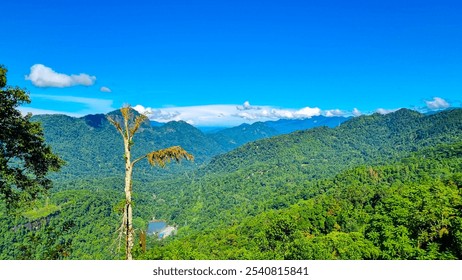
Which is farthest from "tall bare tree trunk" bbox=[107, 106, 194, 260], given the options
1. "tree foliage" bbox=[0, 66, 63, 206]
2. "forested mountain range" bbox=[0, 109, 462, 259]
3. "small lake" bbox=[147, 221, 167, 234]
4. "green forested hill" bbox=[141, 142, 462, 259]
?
"small lake" bbox=[147, 221, 167, 234]

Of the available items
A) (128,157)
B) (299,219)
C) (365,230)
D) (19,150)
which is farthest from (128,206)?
(299,219)

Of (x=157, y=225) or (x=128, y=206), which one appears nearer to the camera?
(x=128, y=206)

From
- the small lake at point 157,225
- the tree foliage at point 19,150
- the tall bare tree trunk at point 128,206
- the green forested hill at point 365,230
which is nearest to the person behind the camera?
the tall bare tree trunk at point 128,206

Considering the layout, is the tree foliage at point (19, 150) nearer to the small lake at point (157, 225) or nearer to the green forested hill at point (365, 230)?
the green forested hill at point (365, 230)

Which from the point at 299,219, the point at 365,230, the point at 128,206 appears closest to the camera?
the point at 128,206

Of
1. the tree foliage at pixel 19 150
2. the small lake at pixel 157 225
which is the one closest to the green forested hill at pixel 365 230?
the tree foliage at pixel 19 150

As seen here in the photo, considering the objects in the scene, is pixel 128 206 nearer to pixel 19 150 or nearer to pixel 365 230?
pixel 19 150

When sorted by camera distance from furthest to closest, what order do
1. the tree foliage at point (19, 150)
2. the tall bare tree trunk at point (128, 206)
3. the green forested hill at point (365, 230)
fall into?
the green forested hill at point (365, 230), the tree foliage at point (19, 150), the tall bare tree trunk at point (128, 206)

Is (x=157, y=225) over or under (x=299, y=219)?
under

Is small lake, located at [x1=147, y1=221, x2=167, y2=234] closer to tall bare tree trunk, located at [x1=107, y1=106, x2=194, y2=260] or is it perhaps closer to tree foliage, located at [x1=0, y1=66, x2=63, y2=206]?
tree foliage, located at [x1=0, y1=66, x2=63, y2=206]

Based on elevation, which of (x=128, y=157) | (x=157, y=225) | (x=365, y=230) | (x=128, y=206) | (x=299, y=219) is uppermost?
(x=128, y=157)

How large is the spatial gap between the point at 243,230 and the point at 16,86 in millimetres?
68127
